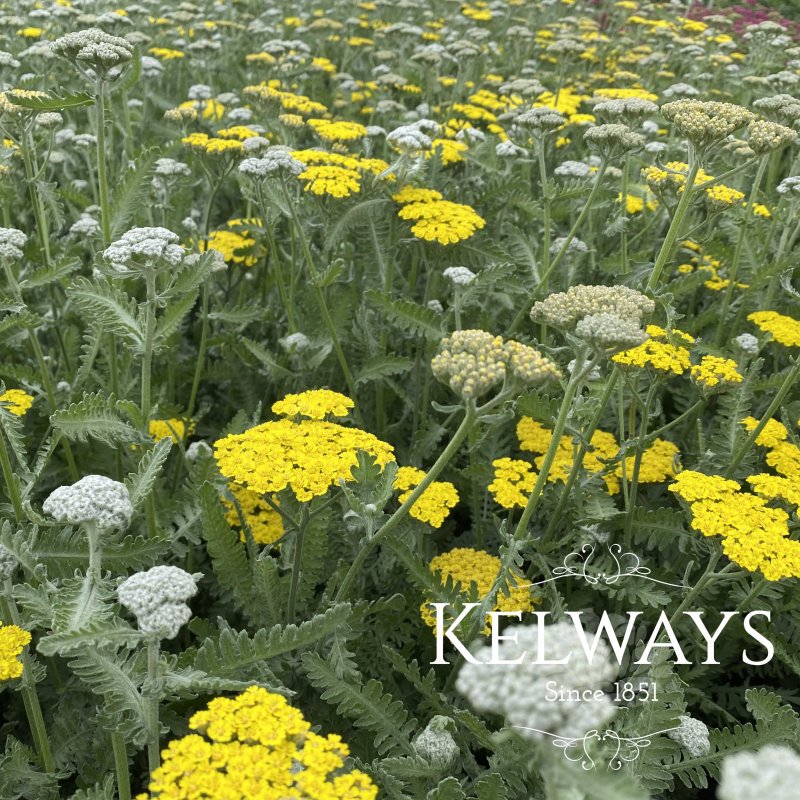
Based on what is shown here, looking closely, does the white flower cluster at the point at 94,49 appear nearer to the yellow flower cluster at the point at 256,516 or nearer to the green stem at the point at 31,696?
the yellow flower cluster at the point at 256,516

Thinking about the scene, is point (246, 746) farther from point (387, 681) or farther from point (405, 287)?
point (405, 287)

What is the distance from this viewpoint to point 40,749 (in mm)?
2670

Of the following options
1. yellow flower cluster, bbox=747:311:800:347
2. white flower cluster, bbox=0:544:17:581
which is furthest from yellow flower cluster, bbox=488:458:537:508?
white flower cluster, bbox=0:544:17:581

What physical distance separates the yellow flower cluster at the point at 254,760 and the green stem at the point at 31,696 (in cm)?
78

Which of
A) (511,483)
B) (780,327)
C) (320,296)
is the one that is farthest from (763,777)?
(780,327)

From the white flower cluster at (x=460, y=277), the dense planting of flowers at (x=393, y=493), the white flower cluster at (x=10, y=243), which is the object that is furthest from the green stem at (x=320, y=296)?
the white flower cluster at (x=10, y=243)

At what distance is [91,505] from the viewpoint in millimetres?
2283

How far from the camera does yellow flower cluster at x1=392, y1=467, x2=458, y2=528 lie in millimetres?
3235

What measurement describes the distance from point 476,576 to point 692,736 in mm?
971

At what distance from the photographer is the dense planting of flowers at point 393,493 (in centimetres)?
217

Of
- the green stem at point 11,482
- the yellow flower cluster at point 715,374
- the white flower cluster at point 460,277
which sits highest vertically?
the white flower cluster at point 460,277

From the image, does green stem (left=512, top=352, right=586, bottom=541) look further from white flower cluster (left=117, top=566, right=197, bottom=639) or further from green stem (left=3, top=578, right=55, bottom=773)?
green stem (left=3, top=578, right=55, bottom=773)

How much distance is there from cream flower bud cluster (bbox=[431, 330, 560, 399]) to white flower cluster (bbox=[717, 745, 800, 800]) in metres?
1.31

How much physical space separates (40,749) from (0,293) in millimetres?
2509
